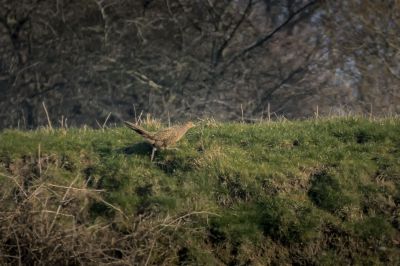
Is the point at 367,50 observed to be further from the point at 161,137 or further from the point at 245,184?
the point at 245,184

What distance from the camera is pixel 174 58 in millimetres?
26125

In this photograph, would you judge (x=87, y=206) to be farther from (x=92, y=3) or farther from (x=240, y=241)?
(x=92, y=3)

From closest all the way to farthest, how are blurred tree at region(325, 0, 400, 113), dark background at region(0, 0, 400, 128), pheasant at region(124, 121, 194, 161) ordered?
pheasant at region(124, 121, 194, 161)
dark background at region(0, 0, 400, 128)
blurred tree at region(325, 0, 400, 113)

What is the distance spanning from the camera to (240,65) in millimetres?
26922

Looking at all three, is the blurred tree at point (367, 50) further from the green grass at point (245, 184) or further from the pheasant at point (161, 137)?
the pheasant at point (161, 137)

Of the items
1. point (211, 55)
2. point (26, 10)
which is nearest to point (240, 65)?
point (211, 55)

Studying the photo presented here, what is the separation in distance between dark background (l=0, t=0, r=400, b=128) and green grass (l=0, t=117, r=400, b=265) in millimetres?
13370

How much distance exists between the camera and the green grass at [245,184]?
9664 millimetres

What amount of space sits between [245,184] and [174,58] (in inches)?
631

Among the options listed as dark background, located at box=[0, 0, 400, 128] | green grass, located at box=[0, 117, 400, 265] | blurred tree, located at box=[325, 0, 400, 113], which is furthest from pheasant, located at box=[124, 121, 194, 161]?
blurred tree, located at box=[325, 0, 400, 113]

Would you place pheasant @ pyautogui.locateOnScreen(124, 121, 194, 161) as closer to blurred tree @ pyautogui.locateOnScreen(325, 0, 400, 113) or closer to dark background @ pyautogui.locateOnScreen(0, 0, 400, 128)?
dark background @ pyautogui.locateOnScreen(0, 0, 400, 128)

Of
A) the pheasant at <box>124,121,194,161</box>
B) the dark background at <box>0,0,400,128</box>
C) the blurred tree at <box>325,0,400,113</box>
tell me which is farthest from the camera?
the blurred tree at <box>325,0,400,113</box>

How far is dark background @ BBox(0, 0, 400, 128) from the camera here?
25.8 meters

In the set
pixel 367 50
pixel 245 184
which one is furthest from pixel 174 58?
pixel 245 184
